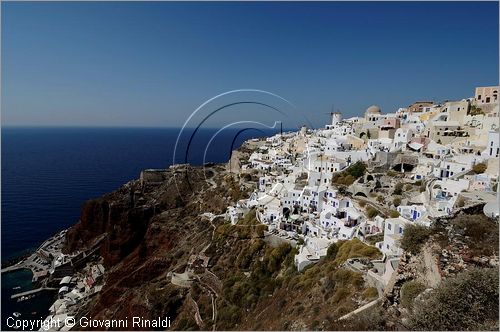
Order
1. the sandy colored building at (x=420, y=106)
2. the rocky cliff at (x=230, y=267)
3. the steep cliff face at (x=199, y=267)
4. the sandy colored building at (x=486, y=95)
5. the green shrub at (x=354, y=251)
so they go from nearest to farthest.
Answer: the rocky cliff at (x=230, y=267)
the steep cliff face at (x=199, y=267)
the green shrub at (x=354, y=251)
the sandy colored building at (x=486, y=95)
the sandy colored building at (x=420, y=106)

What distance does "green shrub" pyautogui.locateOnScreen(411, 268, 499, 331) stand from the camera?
686cm

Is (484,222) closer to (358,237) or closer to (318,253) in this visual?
(358,237)

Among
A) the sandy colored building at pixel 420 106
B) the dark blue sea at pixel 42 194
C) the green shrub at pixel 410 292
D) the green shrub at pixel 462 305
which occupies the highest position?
the sandy colored building at pixel 420 106

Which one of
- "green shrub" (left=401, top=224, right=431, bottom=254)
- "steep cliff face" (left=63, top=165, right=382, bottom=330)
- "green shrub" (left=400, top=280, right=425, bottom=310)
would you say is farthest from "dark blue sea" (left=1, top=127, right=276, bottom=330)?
"green shrub" (left=400, top=280, right=425, bottom=310)

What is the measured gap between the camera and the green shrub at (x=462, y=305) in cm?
686

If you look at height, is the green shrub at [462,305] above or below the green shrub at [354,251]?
above

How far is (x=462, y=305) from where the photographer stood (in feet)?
23.0

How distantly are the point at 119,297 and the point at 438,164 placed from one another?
2727cm

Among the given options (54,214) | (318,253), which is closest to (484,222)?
(318,253)

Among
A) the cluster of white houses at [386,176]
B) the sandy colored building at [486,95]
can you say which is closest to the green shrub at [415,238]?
the cluster of white houses at [386,176]

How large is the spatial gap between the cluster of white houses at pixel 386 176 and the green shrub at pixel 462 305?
6.25m

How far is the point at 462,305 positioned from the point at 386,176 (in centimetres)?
1768

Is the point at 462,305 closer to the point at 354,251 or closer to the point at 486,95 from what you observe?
the point at 354,251

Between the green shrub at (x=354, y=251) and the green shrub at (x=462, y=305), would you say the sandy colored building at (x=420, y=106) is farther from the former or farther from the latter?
the green shrub at (x=462, y=305)
